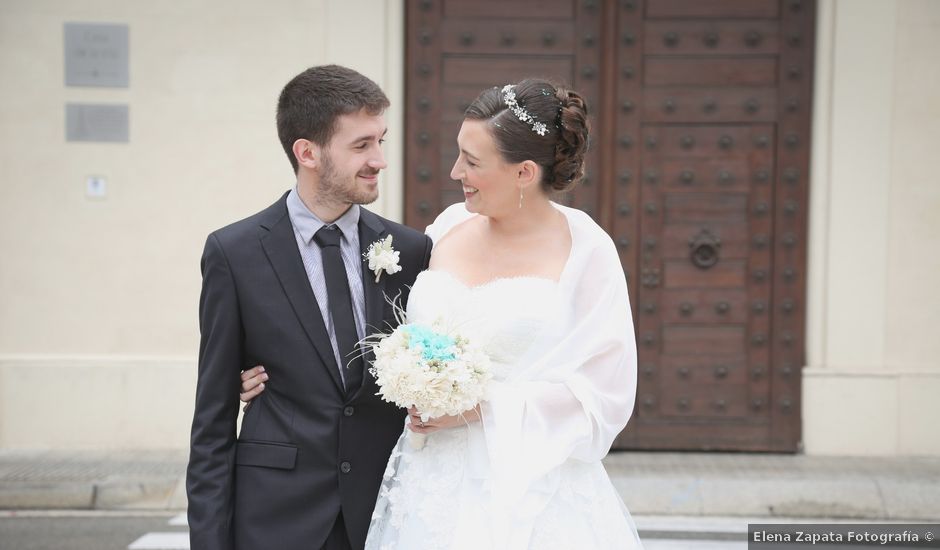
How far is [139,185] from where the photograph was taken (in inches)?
304

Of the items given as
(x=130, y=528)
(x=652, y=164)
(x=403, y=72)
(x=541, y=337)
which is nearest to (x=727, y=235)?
(x=652, y=164)

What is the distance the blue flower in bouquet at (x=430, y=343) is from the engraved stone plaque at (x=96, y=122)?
17.9ft

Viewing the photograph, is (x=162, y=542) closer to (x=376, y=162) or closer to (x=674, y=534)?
(x=674, y=534)

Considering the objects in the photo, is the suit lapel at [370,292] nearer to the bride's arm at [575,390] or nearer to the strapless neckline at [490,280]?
the strapless neckline at [490,280]

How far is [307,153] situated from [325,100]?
0.16 metres

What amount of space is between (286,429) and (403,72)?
5.23m

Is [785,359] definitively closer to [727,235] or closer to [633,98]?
[727,235]

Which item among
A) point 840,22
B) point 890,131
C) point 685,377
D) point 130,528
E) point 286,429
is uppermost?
point 840,22

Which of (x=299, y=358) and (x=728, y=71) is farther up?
(x=728, y=71)

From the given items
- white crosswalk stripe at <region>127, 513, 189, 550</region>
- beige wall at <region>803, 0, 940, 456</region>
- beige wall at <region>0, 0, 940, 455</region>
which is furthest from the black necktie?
beige wall at <region>803, 0, 940, 456</region>

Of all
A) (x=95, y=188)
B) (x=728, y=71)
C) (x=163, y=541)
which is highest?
(x=728, y=71)

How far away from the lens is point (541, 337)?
3090 mm

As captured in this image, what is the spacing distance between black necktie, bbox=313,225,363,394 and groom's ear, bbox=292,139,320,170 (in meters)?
0.18

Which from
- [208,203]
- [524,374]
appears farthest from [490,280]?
[208,203]
